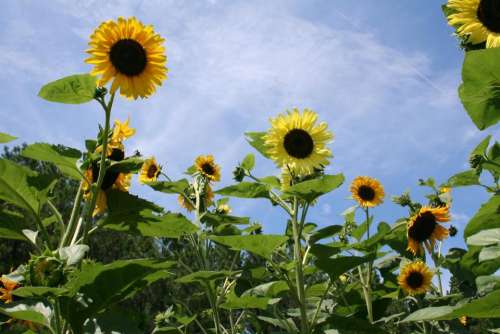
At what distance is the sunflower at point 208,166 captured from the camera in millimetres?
5226

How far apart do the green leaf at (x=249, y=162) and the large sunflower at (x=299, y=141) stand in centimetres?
45

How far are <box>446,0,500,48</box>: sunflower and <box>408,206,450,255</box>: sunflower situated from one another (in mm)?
1745

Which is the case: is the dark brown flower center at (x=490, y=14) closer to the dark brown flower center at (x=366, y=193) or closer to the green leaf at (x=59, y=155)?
the green leaf at (x=59, y=155)

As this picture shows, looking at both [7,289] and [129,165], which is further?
[7,289]

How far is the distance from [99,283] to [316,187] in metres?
1.15

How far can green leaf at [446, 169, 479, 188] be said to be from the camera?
337 cm

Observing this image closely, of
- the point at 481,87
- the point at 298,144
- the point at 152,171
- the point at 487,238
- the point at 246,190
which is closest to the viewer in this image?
the point at 481,87

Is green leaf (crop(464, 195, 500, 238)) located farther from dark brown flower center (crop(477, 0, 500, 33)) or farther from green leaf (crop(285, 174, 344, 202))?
dark brown flower center (crop(477, 0, 500, 33))

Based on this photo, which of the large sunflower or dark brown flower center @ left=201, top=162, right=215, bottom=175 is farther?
dark brown flower center @ left=201, top=162, right=215, bottom=175

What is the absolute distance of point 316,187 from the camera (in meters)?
2.61

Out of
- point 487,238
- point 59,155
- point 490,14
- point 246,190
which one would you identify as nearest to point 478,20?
point 490,14

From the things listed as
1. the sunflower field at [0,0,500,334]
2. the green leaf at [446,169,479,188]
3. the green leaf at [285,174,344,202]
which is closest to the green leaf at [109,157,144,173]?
the sunflower field at [0,0,500,334]

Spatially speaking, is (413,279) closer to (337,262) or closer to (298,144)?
(298,144)

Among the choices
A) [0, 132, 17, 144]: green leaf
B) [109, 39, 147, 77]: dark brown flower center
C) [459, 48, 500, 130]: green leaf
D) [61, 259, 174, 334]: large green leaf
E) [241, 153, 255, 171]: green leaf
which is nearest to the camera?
[459, 48, 500, 130]: green leaf
